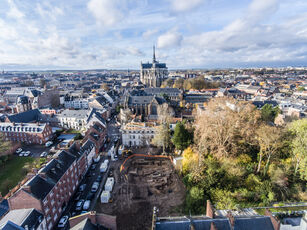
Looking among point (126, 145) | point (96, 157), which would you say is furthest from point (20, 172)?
point (126, 145)

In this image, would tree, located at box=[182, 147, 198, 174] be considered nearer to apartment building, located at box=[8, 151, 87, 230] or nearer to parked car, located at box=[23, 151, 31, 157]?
apartment building, located at box=[8, 151, 87, 230]

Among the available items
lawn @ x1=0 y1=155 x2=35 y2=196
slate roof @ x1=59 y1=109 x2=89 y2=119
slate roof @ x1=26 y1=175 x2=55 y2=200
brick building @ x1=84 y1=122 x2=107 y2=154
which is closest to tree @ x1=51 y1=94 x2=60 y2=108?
slate roof @ x1=59 y1=109 x2=89 y2=119

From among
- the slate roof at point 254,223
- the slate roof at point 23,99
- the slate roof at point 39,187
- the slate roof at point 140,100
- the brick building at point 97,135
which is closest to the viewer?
the slate roof at point 254,223

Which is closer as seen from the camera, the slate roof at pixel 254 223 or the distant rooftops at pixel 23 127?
the slate roof at pixel 254 223

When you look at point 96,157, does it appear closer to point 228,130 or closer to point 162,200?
point 162,200

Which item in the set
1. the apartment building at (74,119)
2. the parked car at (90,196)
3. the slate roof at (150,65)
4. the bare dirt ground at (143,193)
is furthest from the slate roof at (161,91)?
the slate roof at (150,65)

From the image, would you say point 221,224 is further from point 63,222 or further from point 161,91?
point 161,91

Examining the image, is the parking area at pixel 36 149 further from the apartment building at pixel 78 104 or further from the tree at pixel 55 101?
the tree at pixel 55 101
